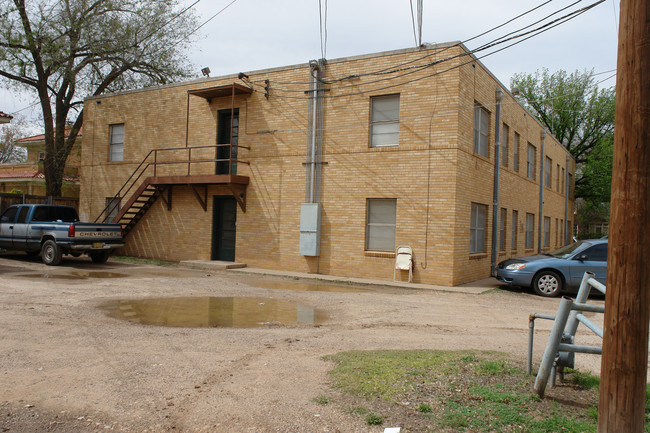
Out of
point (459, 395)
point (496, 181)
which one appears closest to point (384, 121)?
point (496, 181)

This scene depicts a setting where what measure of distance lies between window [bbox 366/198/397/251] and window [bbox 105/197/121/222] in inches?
442

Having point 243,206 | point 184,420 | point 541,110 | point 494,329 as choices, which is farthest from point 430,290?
point 541,110

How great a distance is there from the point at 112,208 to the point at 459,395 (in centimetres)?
2005

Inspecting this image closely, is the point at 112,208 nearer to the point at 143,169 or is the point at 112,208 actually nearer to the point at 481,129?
the point at 143,169

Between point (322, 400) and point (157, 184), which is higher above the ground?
point (157, 184)

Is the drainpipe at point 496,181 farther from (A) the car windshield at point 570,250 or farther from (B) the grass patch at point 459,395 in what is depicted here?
(B) the grass patch at point 459,395

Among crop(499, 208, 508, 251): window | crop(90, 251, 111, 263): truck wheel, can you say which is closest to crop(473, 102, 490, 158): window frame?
crop(499, 208, 508, 251): window

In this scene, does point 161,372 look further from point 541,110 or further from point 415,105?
point 541,110

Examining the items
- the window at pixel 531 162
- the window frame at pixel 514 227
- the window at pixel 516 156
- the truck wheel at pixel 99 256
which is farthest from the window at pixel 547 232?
the truck wheel at pixel 99 256

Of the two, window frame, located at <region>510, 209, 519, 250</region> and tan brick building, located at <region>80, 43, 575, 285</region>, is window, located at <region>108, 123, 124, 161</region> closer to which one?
tan brick building, located at <region>80, 43, 575, 285</region>

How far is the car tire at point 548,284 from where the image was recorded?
45.8 feet

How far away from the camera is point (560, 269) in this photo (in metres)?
13.9

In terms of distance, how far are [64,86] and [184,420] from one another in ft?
82.0

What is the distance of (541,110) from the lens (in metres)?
45.5
